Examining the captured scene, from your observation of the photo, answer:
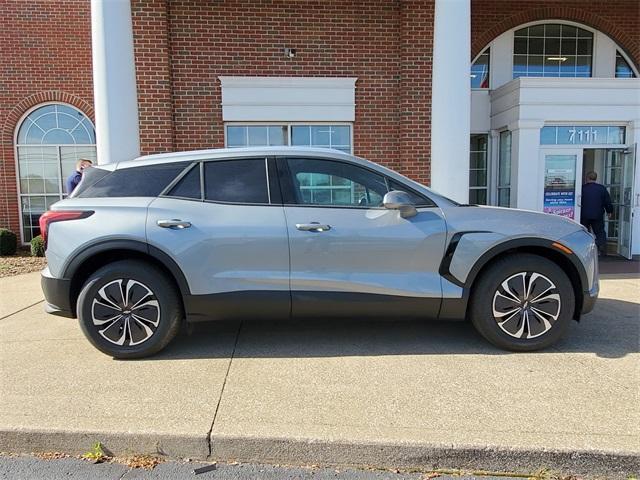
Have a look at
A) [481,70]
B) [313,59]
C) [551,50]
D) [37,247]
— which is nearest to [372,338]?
[313,59]

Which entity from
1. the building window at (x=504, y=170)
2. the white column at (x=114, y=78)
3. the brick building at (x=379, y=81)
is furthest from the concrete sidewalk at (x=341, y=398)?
the building window at (x=504, y=170)

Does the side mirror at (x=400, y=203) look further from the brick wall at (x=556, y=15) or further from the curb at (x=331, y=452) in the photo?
the brick wall at (x=556, y=15)

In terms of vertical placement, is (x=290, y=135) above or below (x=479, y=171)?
above

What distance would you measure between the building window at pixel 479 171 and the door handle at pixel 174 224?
738 cm

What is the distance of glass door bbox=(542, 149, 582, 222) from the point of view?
29.7 feet

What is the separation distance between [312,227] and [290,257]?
0.30 meters

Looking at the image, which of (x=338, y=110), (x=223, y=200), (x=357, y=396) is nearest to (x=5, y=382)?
(x=223, y=200)

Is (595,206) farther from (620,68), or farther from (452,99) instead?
(620,68)

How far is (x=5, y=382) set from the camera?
3799mm

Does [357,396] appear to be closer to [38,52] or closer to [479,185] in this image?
[479,185]

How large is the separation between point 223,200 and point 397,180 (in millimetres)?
1453

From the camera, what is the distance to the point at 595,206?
880 cm

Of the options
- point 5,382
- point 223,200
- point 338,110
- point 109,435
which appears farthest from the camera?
point 338,110

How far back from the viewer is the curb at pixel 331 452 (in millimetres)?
2785
